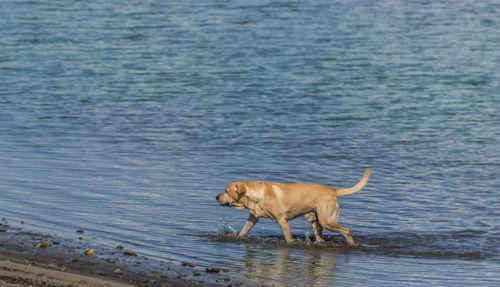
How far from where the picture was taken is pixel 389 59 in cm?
2733

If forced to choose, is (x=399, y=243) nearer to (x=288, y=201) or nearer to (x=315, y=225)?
(x=315, y=225)

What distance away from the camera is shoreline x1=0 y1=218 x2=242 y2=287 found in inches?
274

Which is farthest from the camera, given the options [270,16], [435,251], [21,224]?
[270,16]

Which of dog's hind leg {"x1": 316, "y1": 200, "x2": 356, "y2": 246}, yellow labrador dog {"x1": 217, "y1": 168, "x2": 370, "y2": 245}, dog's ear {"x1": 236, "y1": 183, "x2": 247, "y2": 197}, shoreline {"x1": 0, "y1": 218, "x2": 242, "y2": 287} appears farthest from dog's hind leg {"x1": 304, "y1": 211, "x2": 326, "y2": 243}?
shoreline {"x1": 0, "y1": 218, "x2": 242, "y2": 287}

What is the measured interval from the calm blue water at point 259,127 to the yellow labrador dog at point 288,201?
353mm

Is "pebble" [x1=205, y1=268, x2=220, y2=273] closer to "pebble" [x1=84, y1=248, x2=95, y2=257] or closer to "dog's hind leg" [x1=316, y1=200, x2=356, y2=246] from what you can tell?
"pebble" [x1=84, y1=248, x2=95, y2=257]

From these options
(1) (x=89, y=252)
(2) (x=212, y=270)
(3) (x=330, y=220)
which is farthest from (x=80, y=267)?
(3) (x=330, y=220)

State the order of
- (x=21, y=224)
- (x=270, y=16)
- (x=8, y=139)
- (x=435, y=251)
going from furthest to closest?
(x=270, y=16)
(x=8, y=139)
(x=435, y=251)
(x=21, y=224)

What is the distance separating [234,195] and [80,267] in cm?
320

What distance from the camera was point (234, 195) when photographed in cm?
1045

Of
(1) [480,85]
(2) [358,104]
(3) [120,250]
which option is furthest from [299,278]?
(1) [480,85]

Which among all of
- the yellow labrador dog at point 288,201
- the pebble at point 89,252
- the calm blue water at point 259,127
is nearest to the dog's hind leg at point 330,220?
the yellow labrador dog at point 288,201

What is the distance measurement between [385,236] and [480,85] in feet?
46.8

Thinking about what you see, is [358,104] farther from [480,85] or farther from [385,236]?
[385,236]
